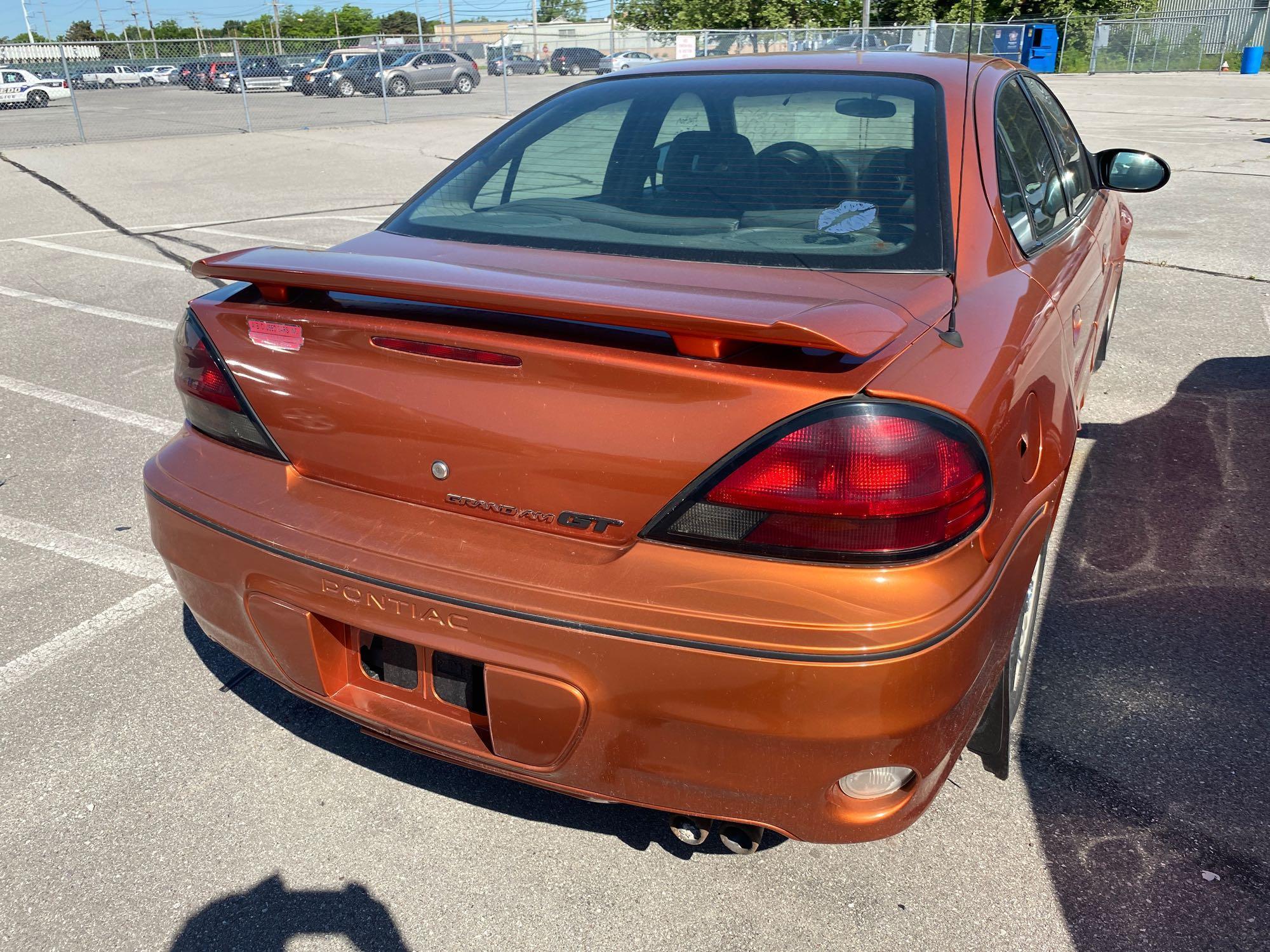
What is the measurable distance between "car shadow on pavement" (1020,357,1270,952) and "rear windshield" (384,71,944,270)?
1.31 metres

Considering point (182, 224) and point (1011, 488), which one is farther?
point (182, 224)

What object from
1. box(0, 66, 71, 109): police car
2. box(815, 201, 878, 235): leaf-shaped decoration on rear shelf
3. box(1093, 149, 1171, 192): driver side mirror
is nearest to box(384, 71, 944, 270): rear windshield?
box(815, 201, 878, 235): leaf-shaped decoration on rear shelf

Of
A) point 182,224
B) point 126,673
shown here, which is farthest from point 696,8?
point 126,673

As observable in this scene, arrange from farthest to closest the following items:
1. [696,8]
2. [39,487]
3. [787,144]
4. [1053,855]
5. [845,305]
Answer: [696,8], [39,487], [787,144], [1053,855], [845,305]

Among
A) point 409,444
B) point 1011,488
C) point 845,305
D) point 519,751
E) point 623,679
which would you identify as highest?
point 845,305

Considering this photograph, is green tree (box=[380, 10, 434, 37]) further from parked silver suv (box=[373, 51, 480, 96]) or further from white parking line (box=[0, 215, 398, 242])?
white parking line (box=[0, 215, 398, 242])

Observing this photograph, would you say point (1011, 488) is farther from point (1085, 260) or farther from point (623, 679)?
point (1085, 260)

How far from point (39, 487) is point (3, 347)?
2.39 metres

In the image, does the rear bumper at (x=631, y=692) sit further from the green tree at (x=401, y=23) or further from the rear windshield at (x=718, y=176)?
the green tree at (x=401, y=23)

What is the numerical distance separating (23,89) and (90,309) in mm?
31549

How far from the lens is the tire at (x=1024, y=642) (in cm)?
229

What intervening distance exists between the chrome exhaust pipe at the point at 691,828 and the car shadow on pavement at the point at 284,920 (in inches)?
23.3

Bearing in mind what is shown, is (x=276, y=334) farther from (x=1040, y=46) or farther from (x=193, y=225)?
(x=1040, y=46)

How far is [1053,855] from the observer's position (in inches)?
87.4
